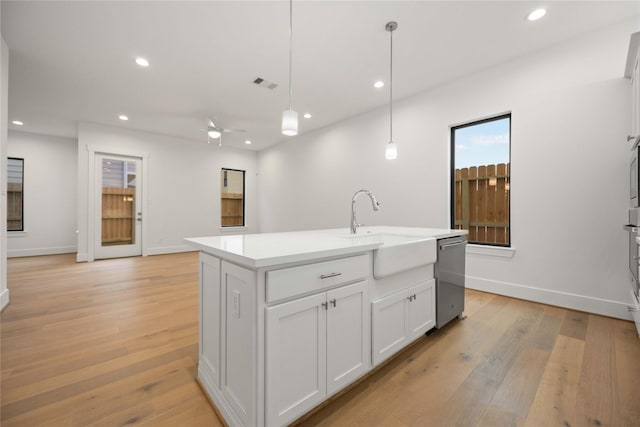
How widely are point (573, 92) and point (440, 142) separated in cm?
141

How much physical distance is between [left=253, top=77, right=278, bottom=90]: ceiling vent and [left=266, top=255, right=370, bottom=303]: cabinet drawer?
3229 millimetres

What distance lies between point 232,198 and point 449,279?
21.5 feet

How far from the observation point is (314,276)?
1.31m

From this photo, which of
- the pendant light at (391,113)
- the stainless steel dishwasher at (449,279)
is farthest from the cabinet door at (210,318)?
the pendant light at (391,113)

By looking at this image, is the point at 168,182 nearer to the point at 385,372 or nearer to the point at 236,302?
the point at 236,302

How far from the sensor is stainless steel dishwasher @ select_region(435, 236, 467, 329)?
2258mm

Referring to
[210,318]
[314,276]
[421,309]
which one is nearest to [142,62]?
[210,318]

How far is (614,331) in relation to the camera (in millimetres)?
2314

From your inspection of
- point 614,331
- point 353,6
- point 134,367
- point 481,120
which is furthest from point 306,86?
point 614,331

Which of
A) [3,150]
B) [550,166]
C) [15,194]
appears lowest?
[15,194]

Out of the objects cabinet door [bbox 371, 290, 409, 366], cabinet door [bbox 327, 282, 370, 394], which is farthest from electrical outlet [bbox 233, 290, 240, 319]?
cabinet door [bbox 371, 290, 409, 366]

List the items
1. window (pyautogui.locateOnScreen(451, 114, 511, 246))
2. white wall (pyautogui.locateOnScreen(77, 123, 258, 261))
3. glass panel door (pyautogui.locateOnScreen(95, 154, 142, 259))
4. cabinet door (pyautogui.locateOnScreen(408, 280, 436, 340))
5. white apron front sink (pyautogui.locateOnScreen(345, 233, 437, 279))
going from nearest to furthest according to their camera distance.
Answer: white apron front sink (pyautogui.locateOnScreen(345, 233, 437, 279)) → cabinet door (pyautogui.locateOnScreen(408, 280, 436, 340)) → window (pyautogui.locateOnScreen(451, 114, 511, 246)) → white wall (pyautogui.locateOnScreen(77, 123, 258, 261)) → glass panel door (pyautogui.locateOnScreen(95, 154, 142, 259))

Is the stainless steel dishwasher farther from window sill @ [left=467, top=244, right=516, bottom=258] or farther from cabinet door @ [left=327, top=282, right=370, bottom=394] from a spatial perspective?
window sill @ [left=467, top=244, right=516, bottom=258]

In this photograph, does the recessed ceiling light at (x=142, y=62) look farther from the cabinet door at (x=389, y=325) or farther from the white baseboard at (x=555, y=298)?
the white baseboard at (x=555, y=298)
